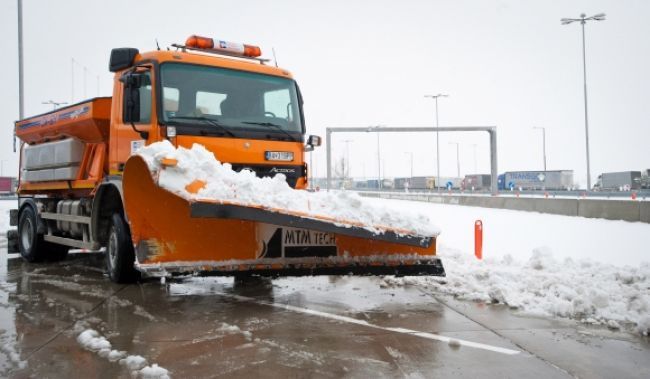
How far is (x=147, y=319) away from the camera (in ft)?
17.9

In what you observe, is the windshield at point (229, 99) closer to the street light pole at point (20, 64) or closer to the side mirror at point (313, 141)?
the side mirror at point (313, 141)

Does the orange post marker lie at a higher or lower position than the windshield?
lower

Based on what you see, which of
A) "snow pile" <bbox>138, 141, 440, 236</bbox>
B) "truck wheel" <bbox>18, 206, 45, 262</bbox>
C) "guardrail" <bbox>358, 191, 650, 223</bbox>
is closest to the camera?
"snow pile" <bbox>138, 141, 440, 236</bbox>

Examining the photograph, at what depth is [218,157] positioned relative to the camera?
6.30 meters

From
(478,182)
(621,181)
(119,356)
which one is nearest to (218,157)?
(119,356)

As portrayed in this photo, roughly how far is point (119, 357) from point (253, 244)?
6.58 ft

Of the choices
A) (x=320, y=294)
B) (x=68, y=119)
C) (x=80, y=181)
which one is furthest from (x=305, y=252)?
(x=68, y=119)

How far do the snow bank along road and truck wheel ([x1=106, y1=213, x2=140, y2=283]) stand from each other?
0.75 ft

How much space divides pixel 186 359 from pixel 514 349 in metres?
2.61

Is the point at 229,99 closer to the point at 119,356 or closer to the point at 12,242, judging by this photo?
the point at 119,356

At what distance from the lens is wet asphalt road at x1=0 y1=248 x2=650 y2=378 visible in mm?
3891

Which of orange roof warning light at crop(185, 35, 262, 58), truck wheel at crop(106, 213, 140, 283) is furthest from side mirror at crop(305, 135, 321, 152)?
truck wheel at crop(106, 213, 140, 283)

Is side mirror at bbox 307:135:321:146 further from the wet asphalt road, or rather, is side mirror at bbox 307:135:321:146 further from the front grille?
the wet asphalt road

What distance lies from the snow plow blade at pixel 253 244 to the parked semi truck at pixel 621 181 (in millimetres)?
50275
